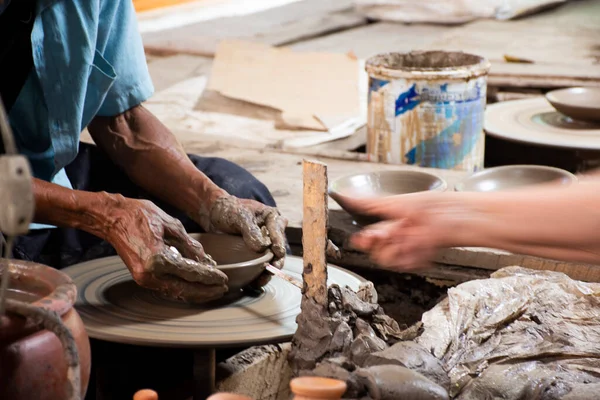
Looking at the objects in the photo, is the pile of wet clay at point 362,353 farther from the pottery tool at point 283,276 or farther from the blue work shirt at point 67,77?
the blue work shirt at point 67,77

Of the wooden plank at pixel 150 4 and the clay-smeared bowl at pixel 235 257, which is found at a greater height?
the wooden plank at pixel 150 4

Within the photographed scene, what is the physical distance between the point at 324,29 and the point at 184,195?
469cm

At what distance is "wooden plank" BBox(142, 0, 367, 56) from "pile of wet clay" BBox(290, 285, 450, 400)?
460 centimetres

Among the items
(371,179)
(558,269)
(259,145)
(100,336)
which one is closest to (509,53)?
(259,145)

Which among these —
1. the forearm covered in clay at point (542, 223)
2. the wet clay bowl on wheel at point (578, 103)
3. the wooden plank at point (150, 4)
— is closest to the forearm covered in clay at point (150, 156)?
the forearm covered in clay at point (542, 223)

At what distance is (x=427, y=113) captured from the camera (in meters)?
3.65

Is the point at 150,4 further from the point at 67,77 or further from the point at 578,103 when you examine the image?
the point at 67,77

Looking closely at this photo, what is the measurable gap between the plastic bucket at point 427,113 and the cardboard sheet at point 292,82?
2.51 ft

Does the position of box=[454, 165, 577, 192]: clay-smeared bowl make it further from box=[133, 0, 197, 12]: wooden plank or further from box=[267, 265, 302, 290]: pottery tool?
box=[133, 0, 197, 12]: wooden plank

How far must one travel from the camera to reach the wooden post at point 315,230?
180cm

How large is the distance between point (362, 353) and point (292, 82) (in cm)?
351

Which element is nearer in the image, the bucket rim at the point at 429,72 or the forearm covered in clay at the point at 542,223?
the forearm covered in clay at the point at 542,223

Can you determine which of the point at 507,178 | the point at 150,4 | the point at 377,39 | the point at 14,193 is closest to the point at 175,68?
the point at 377,39

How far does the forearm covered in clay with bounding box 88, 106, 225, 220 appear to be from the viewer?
9.30 ft
